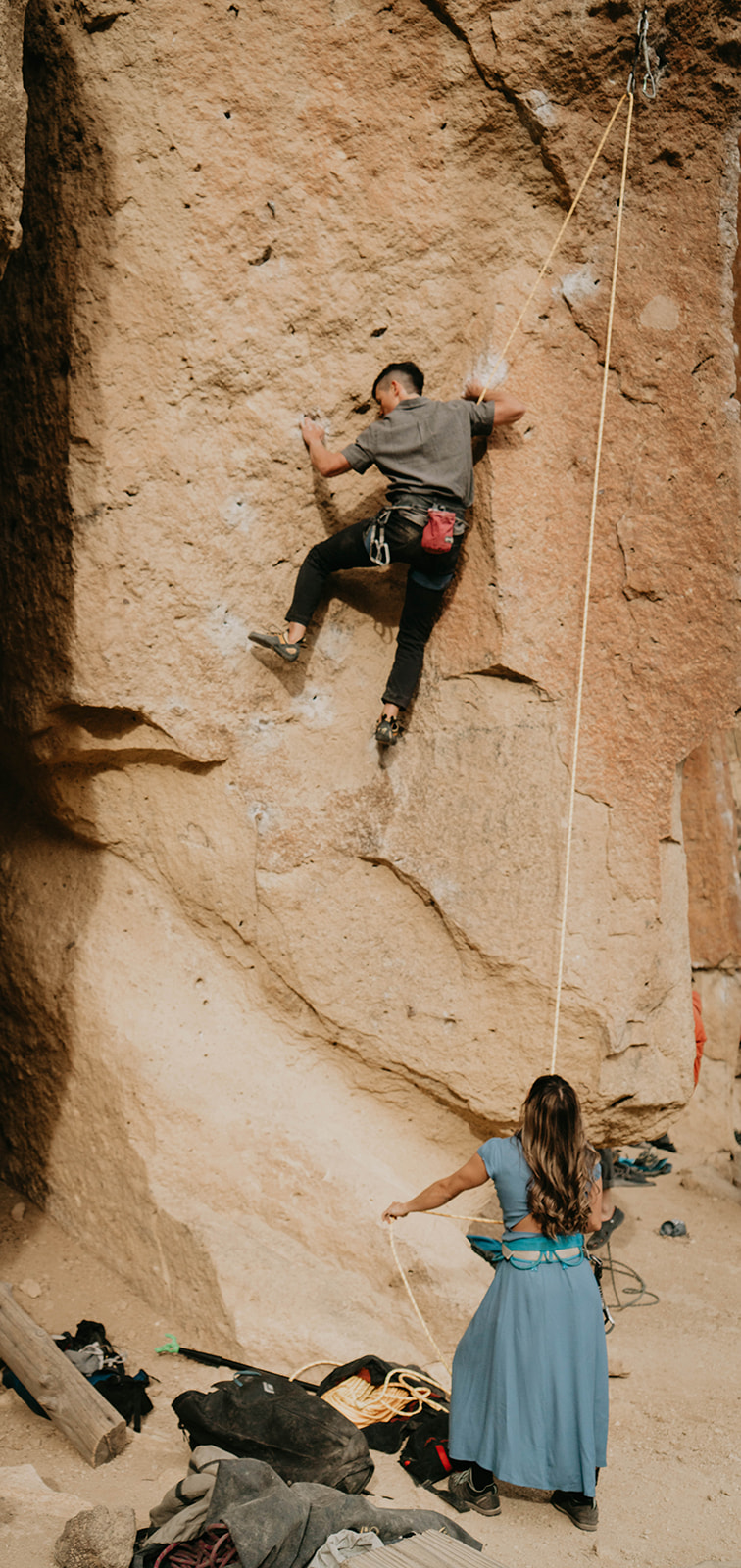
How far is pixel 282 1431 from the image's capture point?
3184 millimetres

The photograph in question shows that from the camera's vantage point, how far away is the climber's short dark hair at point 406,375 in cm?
413

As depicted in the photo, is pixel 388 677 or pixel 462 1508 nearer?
pixel 462 1508

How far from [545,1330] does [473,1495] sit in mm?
554

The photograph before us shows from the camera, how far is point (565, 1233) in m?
3.13

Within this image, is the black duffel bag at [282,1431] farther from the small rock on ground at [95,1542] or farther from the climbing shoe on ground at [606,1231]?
the climbing shoe on ground at [606,1231]

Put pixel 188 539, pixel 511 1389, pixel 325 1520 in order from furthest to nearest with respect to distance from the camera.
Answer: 1. pixel 188 539
2. pixel 511 1389
3. pixel 325 1520

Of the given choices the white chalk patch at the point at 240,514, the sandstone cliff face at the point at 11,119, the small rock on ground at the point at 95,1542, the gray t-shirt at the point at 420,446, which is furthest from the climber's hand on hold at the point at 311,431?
the small rock on ground at the point at 95,1542

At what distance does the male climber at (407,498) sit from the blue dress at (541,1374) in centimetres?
196

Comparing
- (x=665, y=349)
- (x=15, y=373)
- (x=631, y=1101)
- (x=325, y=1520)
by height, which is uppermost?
(x=15, y=373)

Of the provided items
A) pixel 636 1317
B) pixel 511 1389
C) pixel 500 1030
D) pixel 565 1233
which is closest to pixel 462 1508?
Result: pixel 511 1389

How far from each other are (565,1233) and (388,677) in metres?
2.19

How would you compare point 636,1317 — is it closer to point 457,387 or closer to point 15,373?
point 457,387

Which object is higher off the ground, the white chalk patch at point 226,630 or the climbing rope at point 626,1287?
the white chalk patch at point 226,630

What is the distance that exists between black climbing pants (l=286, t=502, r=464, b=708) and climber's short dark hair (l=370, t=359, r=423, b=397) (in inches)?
19.4
